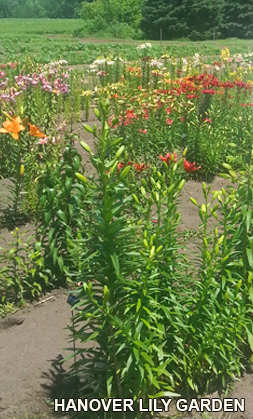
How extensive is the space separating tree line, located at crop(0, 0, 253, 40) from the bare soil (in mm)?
15203

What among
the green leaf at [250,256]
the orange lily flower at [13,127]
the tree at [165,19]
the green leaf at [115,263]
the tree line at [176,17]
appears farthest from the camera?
the tree at [165,19]

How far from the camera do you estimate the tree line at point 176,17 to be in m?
20.5

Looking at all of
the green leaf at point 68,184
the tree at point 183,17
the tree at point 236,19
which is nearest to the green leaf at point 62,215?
the green leaf at point 68,184

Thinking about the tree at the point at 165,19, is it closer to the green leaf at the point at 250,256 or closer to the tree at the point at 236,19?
the tree at the point at 236,19

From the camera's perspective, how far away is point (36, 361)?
109 inches

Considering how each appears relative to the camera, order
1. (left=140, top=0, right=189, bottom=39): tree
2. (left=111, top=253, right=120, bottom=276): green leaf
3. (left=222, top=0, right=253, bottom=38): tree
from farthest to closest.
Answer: (left=140, top=0, right=189, bottom=39): tree → (left=222, top=0, right=253, bottom=38): tree → (left=111, top=253, right=120, bottom=276): green leaf

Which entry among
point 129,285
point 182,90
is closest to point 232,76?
point 182,90

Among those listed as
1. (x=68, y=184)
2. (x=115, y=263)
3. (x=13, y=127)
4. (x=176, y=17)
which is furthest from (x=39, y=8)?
(x=115, y=263)

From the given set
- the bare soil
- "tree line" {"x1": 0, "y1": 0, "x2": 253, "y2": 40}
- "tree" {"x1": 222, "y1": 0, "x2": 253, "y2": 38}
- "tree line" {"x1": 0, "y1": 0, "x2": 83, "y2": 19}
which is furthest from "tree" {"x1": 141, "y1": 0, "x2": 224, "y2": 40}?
"tree line" {"x1": 0, "y1": 0, "x2": 83, "y2": 19}

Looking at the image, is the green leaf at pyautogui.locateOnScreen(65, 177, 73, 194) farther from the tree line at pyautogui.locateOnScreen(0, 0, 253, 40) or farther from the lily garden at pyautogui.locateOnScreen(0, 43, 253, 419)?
the tree line at pyautogui.locateOnScreen(0, 0, 253, 40)

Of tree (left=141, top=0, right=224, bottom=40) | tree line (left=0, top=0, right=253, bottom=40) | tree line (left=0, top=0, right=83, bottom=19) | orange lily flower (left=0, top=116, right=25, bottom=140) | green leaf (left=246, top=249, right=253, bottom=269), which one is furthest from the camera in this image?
tree line (left=0, top=0, right=83, bottom=19)

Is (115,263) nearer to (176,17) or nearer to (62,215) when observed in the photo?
(62,215)

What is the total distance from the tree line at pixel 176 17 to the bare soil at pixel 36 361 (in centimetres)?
1520

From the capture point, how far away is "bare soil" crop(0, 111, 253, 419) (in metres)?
2.50
